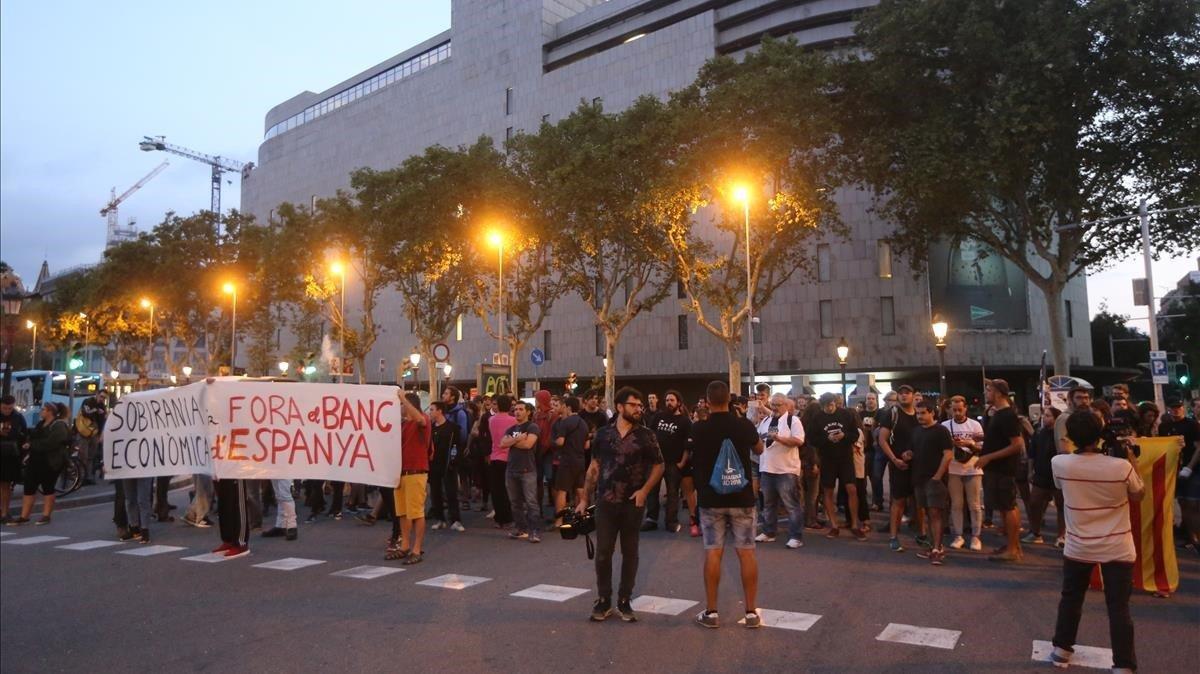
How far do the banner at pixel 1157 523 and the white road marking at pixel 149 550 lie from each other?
10359 mm

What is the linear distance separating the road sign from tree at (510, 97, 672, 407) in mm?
14662

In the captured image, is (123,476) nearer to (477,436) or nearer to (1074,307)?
(477,436)

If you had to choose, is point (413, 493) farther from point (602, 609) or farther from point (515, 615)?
point (602, 609)

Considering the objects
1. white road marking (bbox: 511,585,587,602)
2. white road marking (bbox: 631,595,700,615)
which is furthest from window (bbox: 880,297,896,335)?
white road marking (bbox: 631,595,700,615)

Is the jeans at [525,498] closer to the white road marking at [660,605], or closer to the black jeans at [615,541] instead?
the white road marking at [660,605]

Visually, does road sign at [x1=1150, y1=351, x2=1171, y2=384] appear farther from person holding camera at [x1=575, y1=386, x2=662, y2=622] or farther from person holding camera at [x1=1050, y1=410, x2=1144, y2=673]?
person holding camera at [x1=575, y1=386, x2=662, y2=622]

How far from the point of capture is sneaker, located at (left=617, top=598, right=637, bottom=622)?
6.55 m

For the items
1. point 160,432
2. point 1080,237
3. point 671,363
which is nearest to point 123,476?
point 160,432

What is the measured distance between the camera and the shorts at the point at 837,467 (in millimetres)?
11000

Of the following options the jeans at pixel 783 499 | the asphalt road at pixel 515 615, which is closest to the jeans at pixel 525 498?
the asphalt road at pixel 515 615

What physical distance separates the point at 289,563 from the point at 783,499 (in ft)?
19.1

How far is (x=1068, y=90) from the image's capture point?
2322cm

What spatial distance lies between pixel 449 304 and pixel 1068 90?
24240 millimetres

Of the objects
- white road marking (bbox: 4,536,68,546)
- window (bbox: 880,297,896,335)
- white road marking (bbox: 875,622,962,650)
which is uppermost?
window (bbox: 880,297,896,335)
